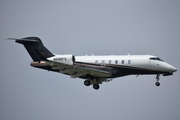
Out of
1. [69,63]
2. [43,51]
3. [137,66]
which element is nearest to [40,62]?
[43,51]

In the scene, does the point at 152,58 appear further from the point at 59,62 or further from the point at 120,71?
the point at 59,62

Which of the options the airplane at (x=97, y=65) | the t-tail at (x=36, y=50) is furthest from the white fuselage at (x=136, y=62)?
the t-tail at (x=36, y=50)

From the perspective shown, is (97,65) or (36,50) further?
(36,50)

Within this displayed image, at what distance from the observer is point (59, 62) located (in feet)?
117

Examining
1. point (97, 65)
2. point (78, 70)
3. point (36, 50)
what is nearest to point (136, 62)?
point (97, 65)

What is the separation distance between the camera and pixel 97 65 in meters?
38.3

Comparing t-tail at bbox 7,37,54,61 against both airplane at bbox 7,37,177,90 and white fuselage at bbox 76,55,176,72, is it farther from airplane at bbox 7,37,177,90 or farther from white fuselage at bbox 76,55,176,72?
white fuselage at bbox 76,55,176,72

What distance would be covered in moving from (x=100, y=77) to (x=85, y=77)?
1.60 meters

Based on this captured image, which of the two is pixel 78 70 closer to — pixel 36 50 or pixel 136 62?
pixel 136 62

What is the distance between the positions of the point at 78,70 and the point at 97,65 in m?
2.25

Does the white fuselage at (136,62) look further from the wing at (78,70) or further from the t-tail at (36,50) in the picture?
the t-tail at (36,50)

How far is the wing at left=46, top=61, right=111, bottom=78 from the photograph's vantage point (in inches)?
1429

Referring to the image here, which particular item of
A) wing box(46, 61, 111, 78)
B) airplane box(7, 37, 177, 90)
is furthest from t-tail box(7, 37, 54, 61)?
wing box(46, 61, 111, 78)

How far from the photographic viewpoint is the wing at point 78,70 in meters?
36.3
